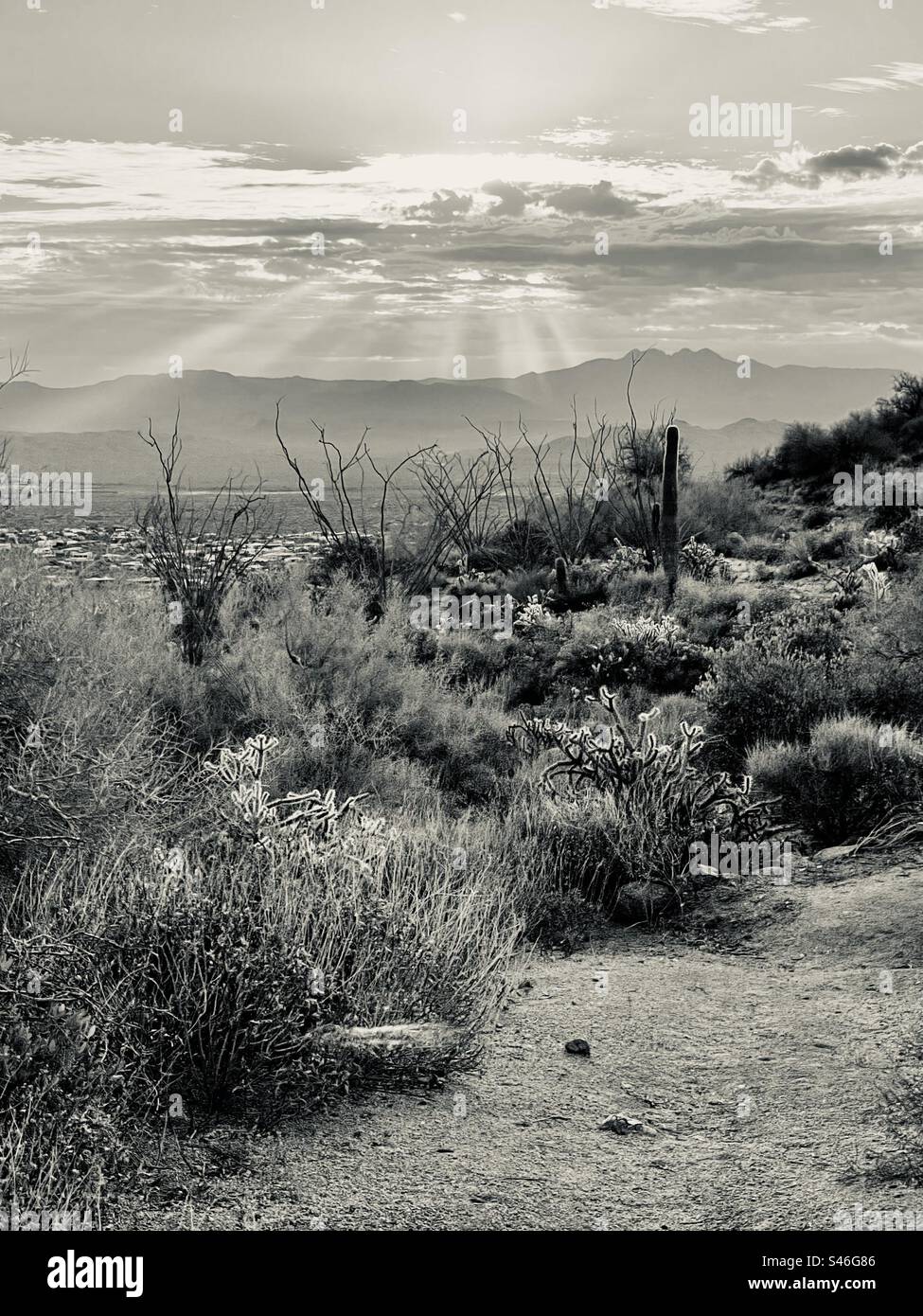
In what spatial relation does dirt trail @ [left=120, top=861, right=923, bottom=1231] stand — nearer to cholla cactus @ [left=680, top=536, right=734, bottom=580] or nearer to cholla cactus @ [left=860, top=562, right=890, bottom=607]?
cholla cactus @ [left=860, top=562, right=890, bottom=607]

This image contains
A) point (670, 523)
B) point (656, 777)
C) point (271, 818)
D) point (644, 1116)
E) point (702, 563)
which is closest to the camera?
point (644, 1116)

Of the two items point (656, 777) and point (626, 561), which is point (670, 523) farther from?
point (656, 777)

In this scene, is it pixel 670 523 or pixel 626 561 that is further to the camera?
Result: pixel 626 561

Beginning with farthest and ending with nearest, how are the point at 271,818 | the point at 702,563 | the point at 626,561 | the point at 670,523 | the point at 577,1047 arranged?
the point at 626,561 → the point at 702,563 → the point at 670,523 → the point at 271,818 → the point at 577,1047

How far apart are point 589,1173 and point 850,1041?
1678 mm

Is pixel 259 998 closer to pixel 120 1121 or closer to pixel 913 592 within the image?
pixel 120 1121

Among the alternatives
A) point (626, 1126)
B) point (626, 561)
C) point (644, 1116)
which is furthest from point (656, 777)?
point (626, 561)

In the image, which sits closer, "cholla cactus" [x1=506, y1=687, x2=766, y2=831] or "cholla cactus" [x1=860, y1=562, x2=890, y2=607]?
"cholla cactus" [x1=506, y1=687, x2=766, y2=831]

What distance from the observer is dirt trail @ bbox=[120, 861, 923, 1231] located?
168 inches

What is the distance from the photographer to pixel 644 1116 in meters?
5.06

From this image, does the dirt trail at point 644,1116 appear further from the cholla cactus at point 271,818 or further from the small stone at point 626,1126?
the cholla cactus at point 271,818

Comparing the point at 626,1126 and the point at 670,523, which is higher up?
the point at 670,523

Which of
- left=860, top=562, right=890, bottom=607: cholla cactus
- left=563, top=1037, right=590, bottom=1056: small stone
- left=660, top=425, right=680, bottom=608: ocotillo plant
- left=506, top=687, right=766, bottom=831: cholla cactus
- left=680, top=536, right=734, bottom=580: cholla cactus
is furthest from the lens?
left=680, top=536, right=734, bottom=580: cholla cactus

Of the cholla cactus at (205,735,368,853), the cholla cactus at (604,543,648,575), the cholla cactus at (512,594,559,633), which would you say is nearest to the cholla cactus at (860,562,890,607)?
the cholla cactus at (512,594,559,633)
